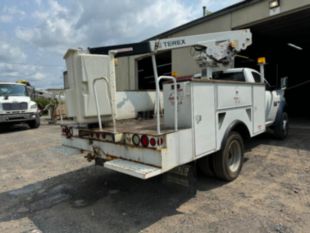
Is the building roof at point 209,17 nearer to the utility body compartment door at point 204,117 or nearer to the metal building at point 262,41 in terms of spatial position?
the metal building at point 262,41

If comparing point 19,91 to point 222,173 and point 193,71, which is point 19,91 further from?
point 222,173

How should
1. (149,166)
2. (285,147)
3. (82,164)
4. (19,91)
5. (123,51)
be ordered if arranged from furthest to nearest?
(19,91), (285,147), (82,164), (123,51), (149,166)

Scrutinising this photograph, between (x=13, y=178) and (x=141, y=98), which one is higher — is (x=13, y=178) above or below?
below

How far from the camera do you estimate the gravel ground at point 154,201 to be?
10.7 feet

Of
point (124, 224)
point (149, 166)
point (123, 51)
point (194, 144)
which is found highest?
point (123, 51)

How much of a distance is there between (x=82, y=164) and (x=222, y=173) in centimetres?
348

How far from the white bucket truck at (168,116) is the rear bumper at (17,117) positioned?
987 cm

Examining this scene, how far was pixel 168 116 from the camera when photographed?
A: 3629mm

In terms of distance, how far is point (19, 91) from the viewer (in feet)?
44.8

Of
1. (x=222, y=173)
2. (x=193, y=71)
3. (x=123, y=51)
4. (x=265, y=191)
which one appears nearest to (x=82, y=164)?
(x=123, y=51)

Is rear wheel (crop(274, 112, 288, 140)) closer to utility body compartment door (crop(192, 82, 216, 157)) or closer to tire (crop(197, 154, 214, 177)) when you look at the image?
tire (crop(197, 154, 214, 177))

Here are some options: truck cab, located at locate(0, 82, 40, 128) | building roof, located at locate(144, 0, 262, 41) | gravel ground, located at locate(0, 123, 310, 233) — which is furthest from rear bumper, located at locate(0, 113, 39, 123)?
building roof, located at locate(144, 0, 262, 41)

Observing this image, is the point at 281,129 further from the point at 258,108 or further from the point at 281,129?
the point at 258,108

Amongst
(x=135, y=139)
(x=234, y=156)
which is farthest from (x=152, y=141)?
(x=234, y=156)
